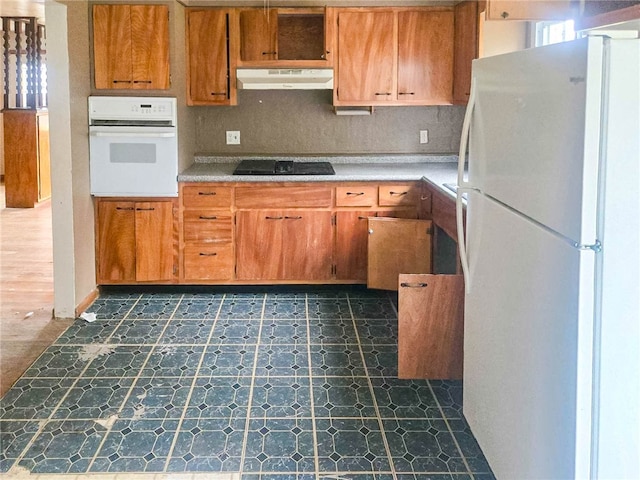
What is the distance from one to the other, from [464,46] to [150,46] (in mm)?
2119

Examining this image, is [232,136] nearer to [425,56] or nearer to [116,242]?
[116,242]

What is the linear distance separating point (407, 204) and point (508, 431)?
263cm

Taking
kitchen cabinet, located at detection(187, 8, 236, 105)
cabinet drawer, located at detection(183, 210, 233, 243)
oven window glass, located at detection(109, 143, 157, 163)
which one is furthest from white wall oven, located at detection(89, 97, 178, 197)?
kitchen cabinet, located at detection(187, 8, 236, 105)

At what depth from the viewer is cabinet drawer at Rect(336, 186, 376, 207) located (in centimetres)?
460

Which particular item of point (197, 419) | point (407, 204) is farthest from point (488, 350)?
point (407, 204)

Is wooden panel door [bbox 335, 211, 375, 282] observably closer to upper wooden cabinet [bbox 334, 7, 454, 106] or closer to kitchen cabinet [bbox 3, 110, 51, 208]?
upper wooden cabinet [bbox 334, 7, 454, 106]

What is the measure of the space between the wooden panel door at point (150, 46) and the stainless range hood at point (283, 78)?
1.76 ft

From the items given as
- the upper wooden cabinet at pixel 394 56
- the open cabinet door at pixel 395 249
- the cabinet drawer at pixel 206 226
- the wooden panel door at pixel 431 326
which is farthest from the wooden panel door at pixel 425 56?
the wooden panel door at pixel 431 326

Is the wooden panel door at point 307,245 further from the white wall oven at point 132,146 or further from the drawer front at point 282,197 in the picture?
the white wall oven at point 132,146

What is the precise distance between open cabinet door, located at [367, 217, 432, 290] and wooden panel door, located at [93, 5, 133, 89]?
75.5 inches

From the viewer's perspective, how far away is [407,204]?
4613 millimetres

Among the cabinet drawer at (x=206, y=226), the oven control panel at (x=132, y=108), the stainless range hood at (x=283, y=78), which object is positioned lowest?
the cabinet drawer at (x=206, y=226)

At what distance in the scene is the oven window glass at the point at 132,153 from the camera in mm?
4453

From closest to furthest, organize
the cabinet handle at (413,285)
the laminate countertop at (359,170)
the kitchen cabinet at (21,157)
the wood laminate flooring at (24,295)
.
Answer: the cabinet handle at (413,285) → the wood laminate flooring at (24,295) → the laminate countertop at (359,170) → the kitchen cabinet at (21,157)
